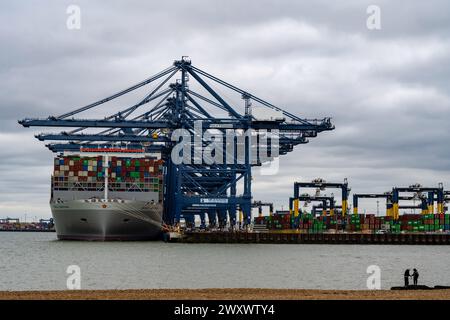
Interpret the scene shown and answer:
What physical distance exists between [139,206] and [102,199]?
447 centimetres

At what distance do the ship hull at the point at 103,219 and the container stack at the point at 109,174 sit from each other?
11.5ft

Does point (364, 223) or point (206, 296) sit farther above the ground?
point (364, 223)

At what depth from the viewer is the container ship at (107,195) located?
291 ft

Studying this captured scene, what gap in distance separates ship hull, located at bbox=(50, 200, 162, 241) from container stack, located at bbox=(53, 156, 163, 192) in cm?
351

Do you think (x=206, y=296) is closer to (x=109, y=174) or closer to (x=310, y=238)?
(x=109, y=174)

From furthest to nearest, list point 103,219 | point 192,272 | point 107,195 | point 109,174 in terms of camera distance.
Result: 1. point 109,174
2. point 107,195
3. point 103,219
4. point 192,272

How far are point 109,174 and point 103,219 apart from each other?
30.6ft

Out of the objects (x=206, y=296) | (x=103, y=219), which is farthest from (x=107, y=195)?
(x=206, y=296)

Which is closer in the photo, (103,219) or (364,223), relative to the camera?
(103,219)

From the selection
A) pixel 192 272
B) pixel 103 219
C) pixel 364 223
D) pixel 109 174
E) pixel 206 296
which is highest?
pixel 109 174

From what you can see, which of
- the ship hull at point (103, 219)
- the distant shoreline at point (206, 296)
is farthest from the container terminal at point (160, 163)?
the distant shoreline at point (206, 296)

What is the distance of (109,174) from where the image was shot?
9594 centimetres

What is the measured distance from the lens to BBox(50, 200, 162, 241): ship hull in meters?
88.2

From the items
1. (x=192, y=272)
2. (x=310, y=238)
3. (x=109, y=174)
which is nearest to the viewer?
(x=192, y=272)
